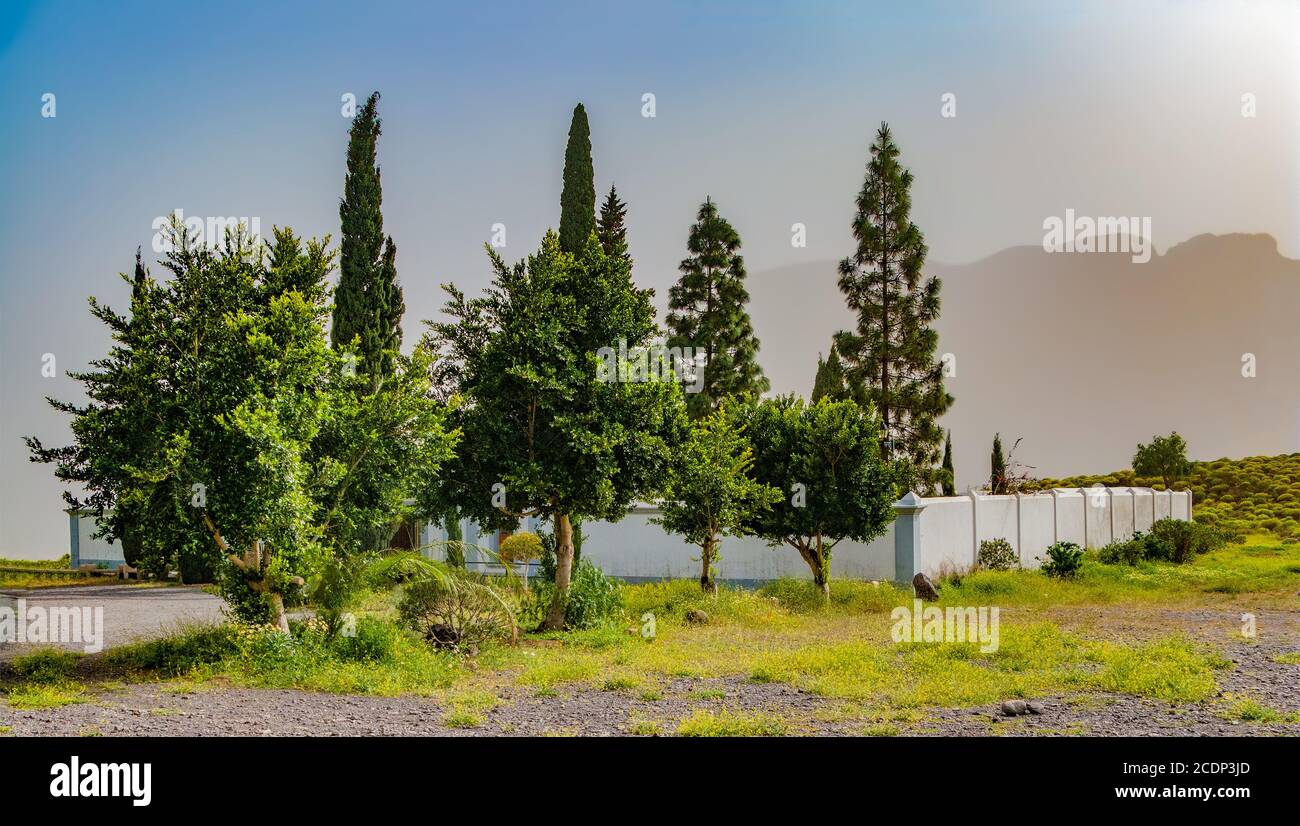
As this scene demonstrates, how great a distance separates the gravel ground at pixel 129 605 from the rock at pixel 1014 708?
994 centimetres

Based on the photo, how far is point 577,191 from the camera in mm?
25328

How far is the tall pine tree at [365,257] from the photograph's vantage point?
23422 mm

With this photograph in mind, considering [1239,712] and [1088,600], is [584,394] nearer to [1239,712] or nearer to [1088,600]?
[1239,712]

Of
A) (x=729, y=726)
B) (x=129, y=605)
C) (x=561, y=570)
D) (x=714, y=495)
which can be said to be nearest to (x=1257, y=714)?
(x=729, y=726)

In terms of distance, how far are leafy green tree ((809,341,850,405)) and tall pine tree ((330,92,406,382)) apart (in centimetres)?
1424

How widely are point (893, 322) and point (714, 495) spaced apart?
15840 millimetres

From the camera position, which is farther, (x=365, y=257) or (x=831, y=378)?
(x=831, y=378)

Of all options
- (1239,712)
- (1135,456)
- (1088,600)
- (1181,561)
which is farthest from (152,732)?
(1135,456)

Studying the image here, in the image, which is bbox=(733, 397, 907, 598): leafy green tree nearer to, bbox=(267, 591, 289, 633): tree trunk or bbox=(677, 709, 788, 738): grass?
bbox=(267, 591, 289, 633): tree trunk

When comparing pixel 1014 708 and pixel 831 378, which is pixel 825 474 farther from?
pixel 831 378

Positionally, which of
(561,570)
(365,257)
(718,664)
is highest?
(365,257)

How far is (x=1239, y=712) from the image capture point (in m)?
9.32

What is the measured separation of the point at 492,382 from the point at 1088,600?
504 inches
